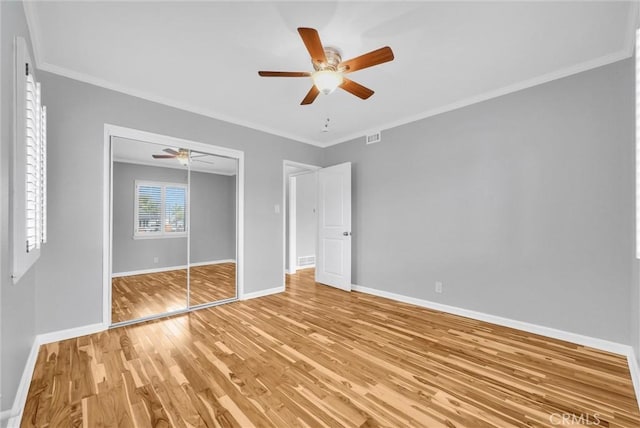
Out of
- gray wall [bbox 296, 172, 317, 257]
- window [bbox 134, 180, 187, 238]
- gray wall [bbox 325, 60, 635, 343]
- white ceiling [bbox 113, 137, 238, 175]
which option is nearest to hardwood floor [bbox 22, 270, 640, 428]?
gray wall [bbox 325, 60, 635, 343]

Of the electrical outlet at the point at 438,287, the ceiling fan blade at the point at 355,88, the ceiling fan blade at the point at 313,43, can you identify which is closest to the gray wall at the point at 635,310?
A: the electrical outlet at the point at 438,287

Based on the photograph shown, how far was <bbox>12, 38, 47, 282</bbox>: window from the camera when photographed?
1.51m

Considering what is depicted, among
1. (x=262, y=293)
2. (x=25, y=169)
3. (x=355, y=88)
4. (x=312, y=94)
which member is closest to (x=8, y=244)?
(x=25, y=169)

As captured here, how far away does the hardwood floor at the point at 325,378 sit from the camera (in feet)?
5.41

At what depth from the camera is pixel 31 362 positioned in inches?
83.4

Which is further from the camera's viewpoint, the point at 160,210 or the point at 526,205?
the point at 160,210

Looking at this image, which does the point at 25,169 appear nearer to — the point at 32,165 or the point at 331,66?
the point at 32,165

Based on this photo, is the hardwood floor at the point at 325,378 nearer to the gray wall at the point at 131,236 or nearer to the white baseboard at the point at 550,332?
the white baseboard at the point at 550,332

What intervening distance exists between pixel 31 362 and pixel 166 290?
4.98ft

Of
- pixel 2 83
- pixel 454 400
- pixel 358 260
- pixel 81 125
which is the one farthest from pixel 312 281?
pixel 2 83

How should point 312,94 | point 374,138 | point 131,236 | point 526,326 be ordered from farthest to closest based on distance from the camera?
point 374,138, point 131,236, point 526,326, point 312,94

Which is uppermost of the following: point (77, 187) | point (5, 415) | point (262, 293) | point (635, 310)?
point (77, 187)

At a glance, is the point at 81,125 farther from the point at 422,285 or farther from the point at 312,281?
the point at 422,285

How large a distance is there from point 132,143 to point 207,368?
8.69 feet
